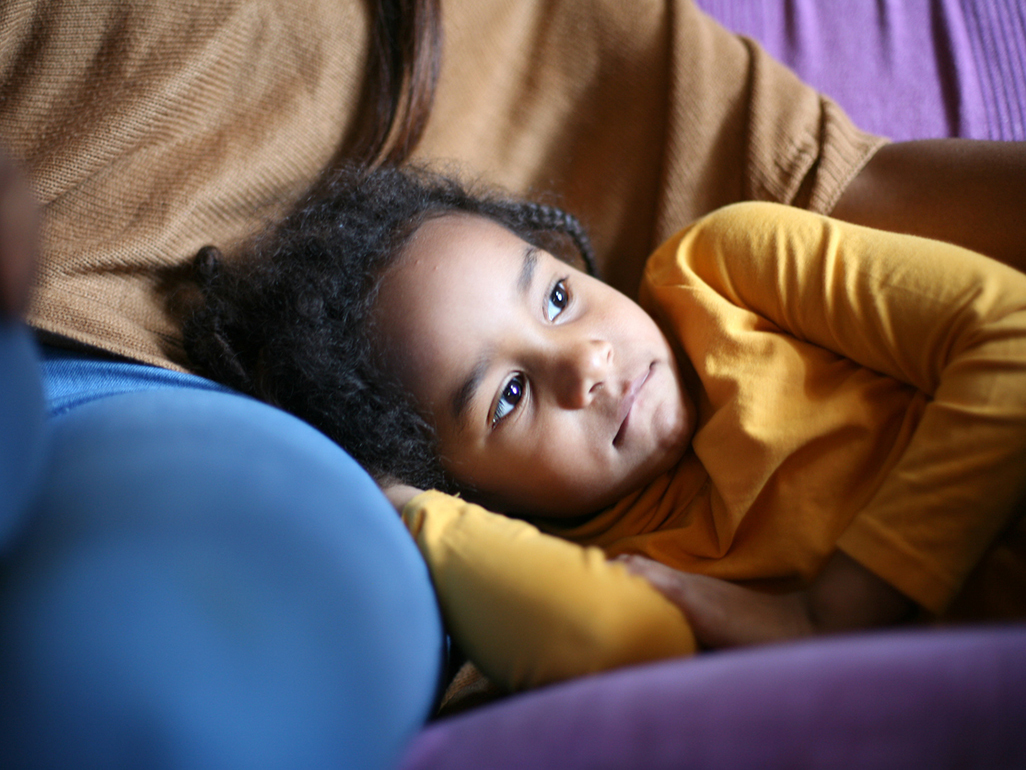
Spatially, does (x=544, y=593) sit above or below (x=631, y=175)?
below

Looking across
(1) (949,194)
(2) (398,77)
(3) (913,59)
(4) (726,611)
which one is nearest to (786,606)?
(4) (726,611)

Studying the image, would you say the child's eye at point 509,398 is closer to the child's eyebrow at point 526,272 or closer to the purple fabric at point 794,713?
the child's eyebrow at point 526,272

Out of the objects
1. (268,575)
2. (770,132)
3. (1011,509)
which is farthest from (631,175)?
(268,575)

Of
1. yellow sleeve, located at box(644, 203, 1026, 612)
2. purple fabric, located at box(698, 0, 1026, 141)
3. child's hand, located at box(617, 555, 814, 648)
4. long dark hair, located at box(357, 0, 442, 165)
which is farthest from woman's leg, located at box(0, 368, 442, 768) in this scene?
purple fabric, located at box(698, 0, 1026, 141)

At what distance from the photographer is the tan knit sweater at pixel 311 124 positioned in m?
0.85

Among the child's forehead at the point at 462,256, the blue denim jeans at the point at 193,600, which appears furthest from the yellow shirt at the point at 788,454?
the child's forehead at the point at 462,256

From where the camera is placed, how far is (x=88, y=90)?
0.87 m

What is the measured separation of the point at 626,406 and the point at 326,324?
16.2 inches

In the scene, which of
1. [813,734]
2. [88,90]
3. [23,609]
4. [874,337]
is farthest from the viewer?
[88,90]

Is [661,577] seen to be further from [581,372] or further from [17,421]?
[17,421]

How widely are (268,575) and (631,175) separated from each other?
2.67 ft

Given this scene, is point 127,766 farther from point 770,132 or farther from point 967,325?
point 770,132

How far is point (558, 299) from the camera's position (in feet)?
2.93

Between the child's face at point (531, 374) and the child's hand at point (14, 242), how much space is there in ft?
1.54
